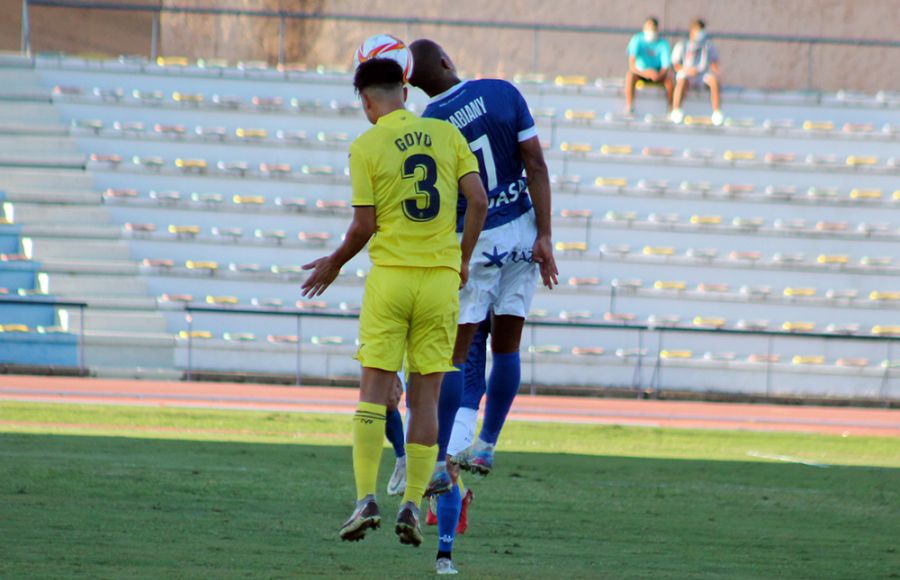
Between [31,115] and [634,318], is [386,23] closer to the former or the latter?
[31,115]

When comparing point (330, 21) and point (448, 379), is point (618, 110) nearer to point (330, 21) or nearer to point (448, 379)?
point (330, 21)


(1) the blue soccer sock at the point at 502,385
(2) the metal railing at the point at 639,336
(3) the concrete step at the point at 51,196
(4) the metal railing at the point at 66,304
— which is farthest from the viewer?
(3) the concrete step at the point at 51,196

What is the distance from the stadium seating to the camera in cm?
2041

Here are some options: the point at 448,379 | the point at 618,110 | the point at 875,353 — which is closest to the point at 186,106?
the point at 618,110

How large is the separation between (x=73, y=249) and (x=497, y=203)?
1598 cm

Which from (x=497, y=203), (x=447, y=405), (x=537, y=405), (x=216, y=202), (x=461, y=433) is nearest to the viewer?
(x=447, y=405)

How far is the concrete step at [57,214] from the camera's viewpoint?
22.4 meters

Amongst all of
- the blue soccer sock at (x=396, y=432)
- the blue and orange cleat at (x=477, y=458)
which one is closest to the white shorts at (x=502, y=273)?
the blue and orange cleat at (x=477, y=458)

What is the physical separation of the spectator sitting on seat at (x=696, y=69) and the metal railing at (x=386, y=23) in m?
1.17

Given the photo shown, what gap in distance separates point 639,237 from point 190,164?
734 centimetres

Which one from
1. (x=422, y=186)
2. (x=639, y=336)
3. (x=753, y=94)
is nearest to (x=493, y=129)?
(x=422, y=186)

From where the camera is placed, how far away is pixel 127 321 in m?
20.7

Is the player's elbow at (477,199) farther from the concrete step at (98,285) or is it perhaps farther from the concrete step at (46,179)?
the concrete step at (46,179)

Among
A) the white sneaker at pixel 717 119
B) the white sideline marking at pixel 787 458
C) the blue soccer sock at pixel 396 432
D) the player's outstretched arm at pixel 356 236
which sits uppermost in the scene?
the white sneaker at pixel 717 119
